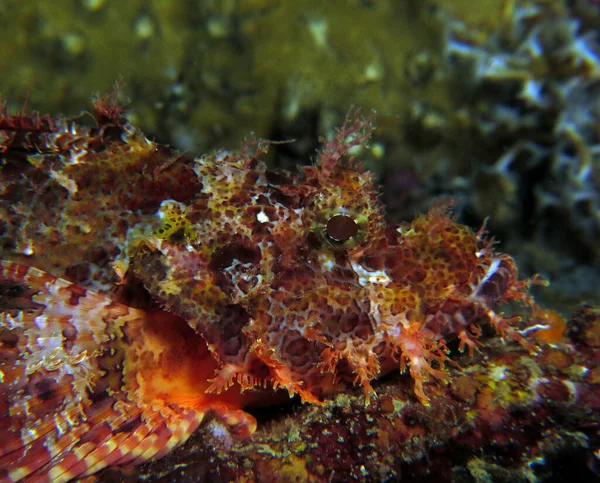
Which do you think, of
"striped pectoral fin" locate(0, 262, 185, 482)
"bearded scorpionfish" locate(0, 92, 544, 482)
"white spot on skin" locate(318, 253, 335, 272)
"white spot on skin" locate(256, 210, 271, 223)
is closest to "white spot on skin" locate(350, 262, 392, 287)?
"bearded scorpionfish" locate(0, 92, 544, 482)

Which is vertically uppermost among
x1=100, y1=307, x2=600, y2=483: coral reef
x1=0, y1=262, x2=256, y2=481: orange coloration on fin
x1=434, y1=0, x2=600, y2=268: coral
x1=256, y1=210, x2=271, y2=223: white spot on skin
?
x1=434, y1=0, x2=600, y2=268: coral

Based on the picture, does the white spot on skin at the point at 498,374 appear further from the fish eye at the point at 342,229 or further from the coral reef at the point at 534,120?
the coral reef at the point at 534,120

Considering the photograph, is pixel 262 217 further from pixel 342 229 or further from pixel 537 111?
pixel 537 111

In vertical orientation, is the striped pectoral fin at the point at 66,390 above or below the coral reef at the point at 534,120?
below

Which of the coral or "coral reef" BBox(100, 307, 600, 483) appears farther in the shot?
the coral

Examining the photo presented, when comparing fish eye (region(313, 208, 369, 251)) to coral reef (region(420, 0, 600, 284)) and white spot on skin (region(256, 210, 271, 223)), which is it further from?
coral reef (region(420, 0, 600, 284))

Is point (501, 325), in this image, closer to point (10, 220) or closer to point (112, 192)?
point (112, 192)

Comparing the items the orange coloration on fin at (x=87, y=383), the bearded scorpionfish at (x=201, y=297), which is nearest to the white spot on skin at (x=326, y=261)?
the bearded scorpionfish at (x=201, y=297)

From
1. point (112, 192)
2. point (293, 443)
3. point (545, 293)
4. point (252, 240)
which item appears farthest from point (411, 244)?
point (545, 293)
